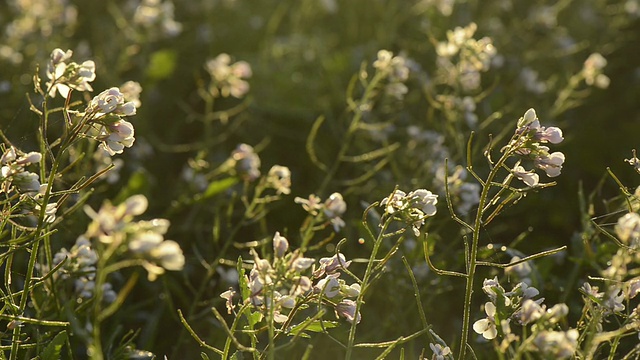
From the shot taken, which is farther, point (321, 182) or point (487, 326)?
point (321, 182)

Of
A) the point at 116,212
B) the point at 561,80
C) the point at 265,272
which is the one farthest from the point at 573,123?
the point at 116,212

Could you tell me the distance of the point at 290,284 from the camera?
1.40 m

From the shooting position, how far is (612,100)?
365cm

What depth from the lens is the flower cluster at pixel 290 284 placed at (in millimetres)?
1380

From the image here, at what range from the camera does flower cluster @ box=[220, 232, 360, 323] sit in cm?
138

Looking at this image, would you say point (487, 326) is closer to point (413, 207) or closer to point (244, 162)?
point (413, 207)

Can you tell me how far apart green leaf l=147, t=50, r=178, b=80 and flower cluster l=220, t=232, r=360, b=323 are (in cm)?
207

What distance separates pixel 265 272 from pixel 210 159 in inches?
70.8

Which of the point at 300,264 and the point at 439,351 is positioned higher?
the point at 300,264

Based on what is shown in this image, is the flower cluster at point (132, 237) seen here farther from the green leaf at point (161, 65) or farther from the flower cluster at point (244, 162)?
the green leaf at point (161, 65)

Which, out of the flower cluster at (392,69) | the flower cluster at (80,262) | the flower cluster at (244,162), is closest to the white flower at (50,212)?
the flower cluster at (80,262)

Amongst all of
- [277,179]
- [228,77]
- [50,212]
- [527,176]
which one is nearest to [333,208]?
[277,179]

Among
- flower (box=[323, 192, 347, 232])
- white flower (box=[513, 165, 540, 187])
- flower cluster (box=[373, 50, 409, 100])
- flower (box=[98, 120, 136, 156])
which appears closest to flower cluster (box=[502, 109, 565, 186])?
white flower (box=[513, 165, 540, 187])

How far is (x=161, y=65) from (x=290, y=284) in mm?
2303
